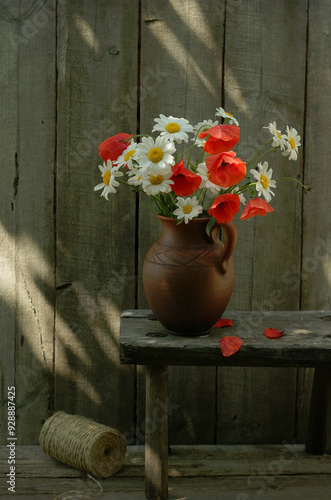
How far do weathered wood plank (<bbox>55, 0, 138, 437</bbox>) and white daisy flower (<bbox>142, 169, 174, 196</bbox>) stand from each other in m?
0.57

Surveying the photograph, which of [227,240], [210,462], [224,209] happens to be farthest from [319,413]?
[224,209]

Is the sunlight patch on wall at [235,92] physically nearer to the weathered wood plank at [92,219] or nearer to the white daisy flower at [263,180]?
the weathered wood plank at [92,219]

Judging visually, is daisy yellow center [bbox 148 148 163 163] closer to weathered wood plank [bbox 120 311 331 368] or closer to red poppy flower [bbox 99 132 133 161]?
red poppy flower [bbox 99 132 133 161]

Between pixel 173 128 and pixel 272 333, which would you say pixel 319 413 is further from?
pixel 173 128

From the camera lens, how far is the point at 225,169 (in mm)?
1454

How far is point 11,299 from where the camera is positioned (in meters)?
2.07

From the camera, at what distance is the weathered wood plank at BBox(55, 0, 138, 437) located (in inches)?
77.9

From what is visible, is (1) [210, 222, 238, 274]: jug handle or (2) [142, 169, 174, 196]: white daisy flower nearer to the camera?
(2) [142, 169, 174, 196]: white daisy flower

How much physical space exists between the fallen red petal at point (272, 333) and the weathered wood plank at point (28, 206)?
80 centimetres

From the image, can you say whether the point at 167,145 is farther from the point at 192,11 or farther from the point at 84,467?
the point at 84,467

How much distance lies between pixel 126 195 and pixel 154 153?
0.59 m

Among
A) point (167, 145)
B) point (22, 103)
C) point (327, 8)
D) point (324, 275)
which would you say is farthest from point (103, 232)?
point (327, 8)

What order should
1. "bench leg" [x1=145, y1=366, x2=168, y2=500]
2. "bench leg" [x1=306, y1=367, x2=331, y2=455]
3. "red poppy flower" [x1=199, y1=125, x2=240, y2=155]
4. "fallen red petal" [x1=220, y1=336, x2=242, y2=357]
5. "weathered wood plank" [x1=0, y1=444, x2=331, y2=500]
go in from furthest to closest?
"bench leg" [x1=306, y1=367, x2=331, y2=455] → "weathered wood plank" [x1=0, y1=444, x2=331, y2=500] → "bench leg" [x1=145, y1=366, x2=168, y2=500] → "fallen red petal" [x1=220, y1=336, x2=242, y2=357] → "red poppy flower" [x1=199, y1=125, x2=240, y2=155]

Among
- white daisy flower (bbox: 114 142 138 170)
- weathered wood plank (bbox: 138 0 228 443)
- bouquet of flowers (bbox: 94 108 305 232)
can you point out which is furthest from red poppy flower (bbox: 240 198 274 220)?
weathered wood plank (bbox: 138 0 228 443)
